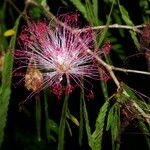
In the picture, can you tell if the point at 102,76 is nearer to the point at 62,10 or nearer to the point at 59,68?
the point at 59,68

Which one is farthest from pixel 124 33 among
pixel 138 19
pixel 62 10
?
pixel 62 10

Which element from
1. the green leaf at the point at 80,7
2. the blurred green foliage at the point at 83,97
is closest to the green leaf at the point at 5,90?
the blurred green foliage at the point at 83,97

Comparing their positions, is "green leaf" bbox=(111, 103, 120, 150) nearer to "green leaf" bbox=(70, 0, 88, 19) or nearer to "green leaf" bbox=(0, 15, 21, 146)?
"green leaf" bbox=(0, 15, 21, 146)

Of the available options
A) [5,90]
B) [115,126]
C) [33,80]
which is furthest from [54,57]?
[115,126]

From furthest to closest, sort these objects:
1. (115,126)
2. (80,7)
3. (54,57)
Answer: (80,7) < (54,57) < (115,126)

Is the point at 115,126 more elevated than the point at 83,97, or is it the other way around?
the point at 83,97

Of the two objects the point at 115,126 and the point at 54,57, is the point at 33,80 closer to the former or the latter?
the point at 54,57

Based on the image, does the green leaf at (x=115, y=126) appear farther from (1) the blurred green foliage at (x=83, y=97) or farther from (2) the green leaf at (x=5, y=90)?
(2) the green leaf at (x=5, y=90)
